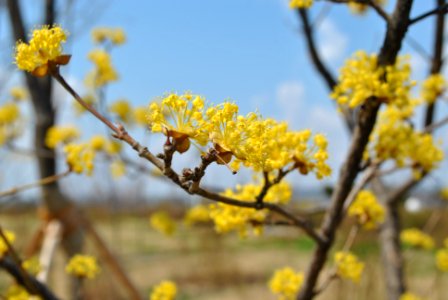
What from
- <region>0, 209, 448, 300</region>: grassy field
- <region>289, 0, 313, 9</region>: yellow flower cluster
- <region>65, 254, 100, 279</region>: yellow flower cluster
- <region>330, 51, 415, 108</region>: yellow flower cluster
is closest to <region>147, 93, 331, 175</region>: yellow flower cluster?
<region>330, 51, 415, 108</region>: yellow flower cluster

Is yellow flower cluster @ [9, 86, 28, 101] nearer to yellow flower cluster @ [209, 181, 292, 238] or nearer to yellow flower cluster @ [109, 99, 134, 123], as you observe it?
yellow flower cluster @ [109, 99, 134, 123]

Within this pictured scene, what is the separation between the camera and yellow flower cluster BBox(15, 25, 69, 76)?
875 mm

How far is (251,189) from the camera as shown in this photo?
1105 mm

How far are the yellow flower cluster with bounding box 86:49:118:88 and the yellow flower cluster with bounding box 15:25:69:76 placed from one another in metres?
1.91

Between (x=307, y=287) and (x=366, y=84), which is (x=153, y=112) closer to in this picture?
(x=366, y=84)

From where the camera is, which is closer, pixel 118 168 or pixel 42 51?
pixel 42 51

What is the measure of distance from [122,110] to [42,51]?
2232 mm

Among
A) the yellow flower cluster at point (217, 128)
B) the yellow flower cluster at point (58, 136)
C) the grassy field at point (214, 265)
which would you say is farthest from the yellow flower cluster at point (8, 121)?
the yellow flower cluster at point (217, 128)

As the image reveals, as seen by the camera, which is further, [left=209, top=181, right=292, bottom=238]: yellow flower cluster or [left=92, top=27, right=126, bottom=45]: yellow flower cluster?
[left=92, top=27, right=126, bottom=45]: yellow flower cluster

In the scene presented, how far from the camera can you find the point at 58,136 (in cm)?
281

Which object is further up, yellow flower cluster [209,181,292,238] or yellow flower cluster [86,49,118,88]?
yellow flower cluster [86,49,118,88]

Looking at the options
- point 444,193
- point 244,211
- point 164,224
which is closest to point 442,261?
point 444,193

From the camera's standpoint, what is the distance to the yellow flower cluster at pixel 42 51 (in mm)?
875

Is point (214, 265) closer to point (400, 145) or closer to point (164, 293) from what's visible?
point (164, 293)
